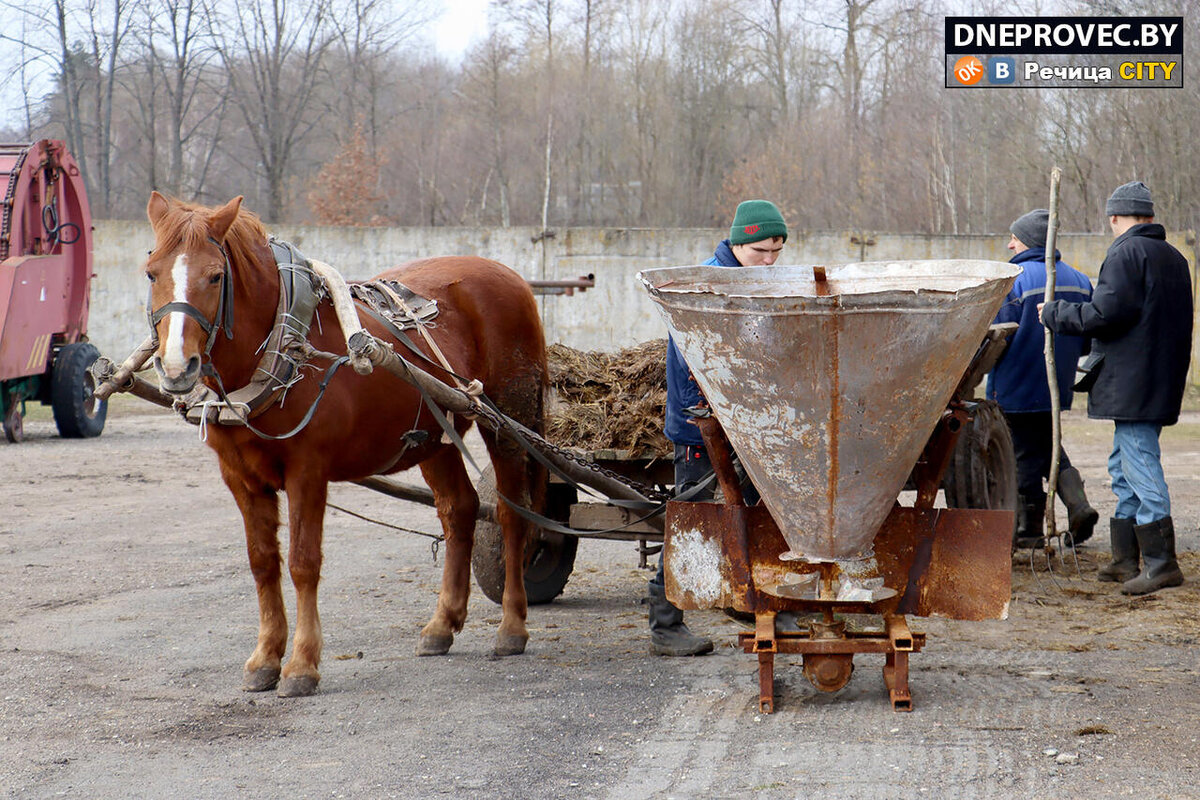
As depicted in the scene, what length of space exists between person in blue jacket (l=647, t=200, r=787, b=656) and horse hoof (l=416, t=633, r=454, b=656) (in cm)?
93

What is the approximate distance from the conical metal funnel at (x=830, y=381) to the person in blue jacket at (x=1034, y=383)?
3.09 m

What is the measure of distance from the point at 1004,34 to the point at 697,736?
18200 millimetres

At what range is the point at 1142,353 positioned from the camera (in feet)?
19.8

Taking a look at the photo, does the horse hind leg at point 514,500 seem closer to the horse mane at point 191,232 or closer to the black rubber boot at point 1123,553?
the horse mane at point 191,232

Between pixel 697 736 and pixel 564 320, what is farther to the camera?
pixel 564 320

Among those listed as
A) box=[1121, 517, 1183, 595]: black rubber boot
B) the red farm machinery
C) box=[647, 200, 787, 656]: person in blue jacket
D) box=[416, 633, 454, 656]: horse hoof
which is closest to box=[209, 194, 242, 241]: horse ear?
box=[647, 200, 787, 656]: person in blue jacket

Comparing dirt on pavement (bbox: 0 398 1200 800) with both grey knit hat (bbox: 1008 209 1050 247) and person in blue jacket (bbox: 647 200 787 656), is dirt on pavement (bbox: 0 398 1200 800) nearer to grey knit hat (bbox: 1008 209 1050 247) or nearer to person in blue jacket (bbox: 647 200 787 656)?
person in blue jacket (bbox: 647 200 787 656)

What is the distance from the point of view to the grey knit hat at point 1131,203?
6.19 metres

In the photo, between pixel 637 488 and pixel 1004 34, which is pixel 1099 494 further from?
pixel 1004 34

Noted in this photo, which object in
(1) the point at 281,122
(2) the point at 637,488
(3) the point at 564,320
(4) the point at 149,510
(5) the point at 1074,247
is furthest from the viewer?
(1) the point at 281,122

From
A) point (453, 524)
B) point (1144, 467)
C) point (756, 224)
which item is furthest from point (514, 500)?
point (1144, 467)

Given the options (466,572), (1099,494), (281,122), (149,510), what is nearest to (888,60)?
(281,122)

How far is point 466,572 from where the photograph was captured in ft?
18.2

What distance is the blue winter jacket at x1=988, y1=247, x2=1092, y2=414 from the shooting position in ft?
22.5
